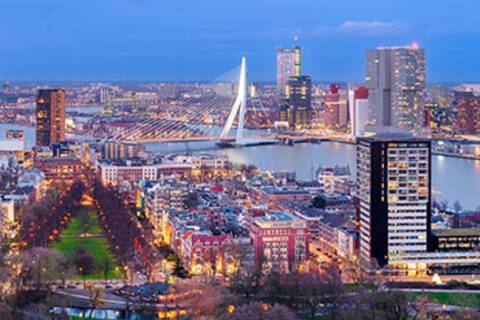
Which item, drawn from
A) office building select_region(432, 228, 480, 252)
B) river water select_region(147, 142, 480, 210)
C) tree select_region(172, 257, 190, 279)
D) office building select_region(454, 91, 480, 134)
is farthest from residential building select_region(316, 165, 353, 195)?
office building select_region(454, 91, 480, 134)

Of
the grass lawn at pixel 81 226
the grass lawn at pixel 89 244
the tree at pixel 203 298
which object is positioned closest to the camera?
the tree at pixel 203 298

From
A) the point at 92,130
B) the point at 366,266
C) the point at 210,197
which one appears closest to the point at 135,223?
the point at 210,197

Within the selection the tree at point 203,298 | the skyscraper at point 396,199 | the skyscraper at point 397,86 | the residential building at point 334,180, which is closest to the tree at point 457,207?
the residential building at point 334,180

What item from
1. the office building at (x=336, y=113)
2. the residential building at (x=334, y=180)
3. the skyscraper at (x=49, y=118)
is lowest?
the residential building at (x=334, y=180)

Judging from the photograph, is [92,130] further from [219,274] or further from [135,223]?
[219,274]

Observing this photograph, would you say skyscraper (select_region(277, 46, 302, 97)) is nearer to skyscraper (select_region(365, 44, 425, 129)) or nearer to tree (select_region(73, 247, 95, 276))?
skyscraper (select_region(365, 44, 425, 129))

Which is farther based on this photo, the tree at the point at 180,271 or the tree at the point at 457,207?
the tree at the point at 457,207

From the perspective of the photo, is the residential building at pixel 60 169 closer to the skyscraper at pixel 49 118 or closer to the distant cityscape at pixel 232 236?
the distant cityscape at pixel 232 236
